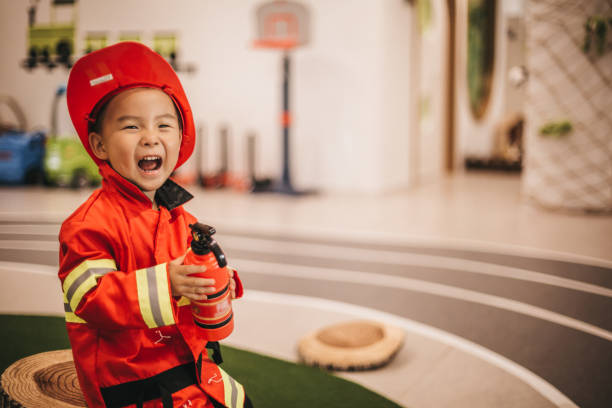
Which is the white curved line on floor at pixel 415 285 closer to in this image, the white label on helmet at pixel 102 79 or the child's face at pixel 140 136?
the child's face at pixel 140 136

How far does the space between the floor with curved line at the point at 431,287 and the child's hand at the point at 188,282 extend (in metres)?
0.92

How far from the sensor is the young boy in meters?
0.90

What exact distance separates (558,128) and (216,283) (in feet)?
14.1

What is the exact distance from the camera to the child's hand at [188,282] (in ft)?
2.95

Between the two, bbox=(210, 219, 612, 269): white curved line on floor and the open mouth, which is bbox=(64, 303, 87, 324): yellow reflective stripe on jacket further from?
bbox=(210, 219, 612, 269): white curved line on floor

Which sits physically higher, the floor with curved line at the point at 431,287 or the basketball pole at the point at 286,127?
the basketball pole at the point at 286,127

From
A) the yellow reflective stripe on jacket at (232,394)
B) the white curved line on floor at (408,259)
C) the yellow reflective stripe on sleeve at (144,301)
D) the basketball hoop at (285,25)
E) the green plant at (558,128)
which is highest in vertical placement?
the basketball hoop at (285,25)

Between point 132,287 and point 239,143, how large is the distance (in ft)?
19.3

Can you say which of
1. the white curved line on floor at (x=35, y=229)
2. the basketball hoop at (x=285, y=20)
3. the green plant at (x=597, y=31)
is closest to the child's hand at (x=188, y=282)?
the white curved line on floor at (x=35, y=229)

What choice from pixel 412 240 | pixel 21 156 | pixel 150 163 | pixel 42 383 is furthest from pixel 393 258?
pixel 21 156

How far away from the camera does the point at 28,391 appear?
1.18 meters

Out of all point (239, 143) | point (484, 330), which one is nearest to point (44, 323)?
point (484, 330)

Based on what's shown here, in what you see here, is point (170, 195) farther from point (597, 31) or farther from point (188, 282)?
point (597, 31)

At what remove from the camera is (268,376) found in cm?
169
